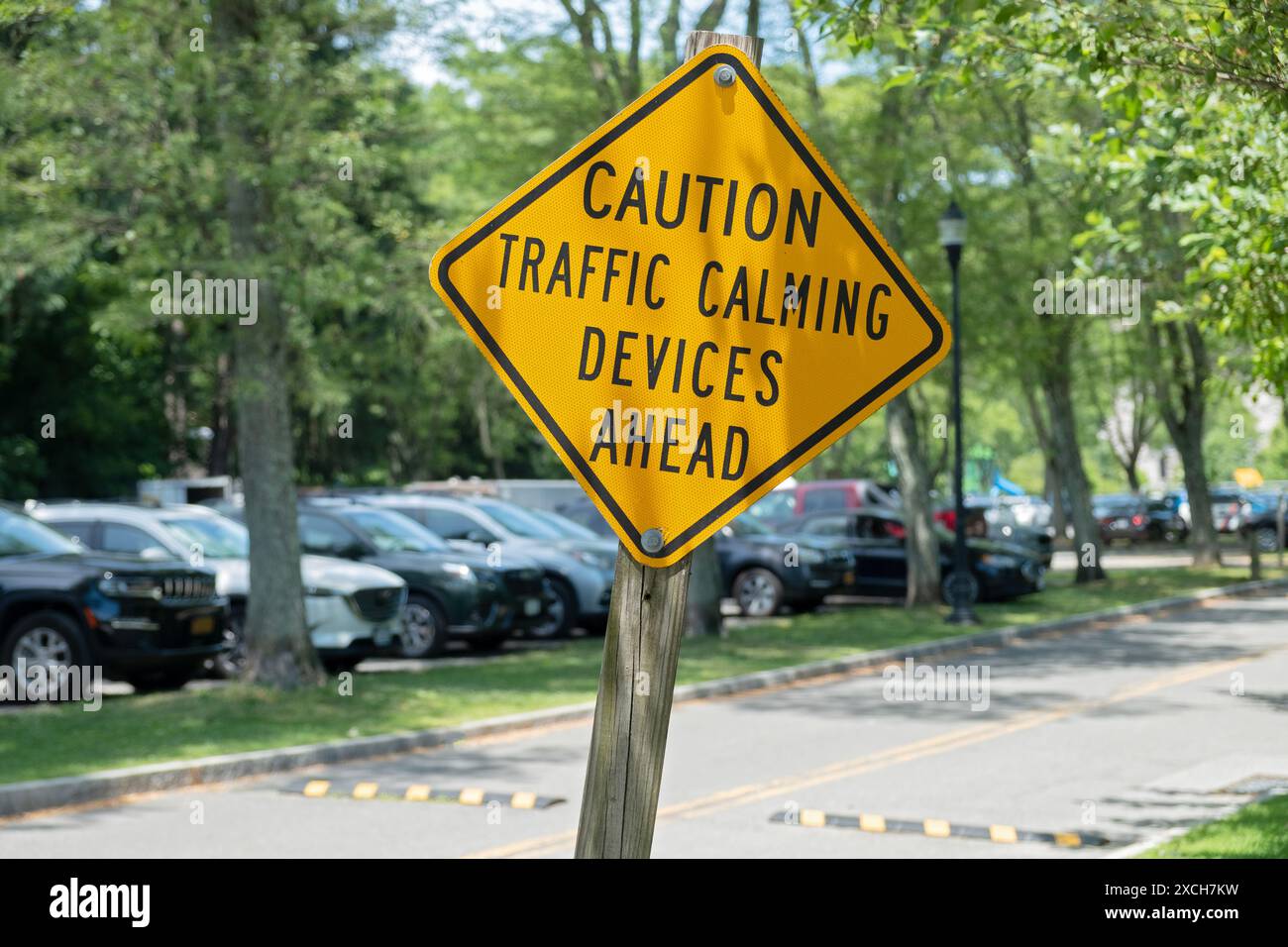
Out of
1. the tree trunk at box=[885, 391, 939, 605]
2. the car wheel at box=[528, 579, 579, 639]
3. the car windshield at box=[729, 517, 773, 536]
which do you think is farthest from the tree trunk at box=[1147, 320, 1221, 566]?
the car wheel at box=[528, 579, 579, 639]

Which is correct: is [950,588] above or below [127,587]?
below

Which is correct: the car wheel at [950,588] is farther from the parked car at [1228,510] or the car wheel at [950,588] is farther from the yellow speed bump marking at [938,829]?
the parked car at [1228,510]

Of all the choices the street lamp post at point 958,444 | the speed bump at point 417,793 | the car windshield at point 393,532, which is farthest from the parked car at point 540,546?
A: the speed bump at point 417,793

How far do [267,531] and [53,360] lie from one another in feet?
89.3

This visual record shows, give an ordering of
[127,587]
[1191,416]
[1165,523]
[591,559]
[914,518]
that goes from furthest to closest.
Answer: [1165,523] < [1191,416] < [914,518] < [591,559] < [127,587]

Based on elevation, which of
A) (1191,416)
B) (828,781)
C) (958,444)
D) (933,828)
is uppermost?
(1191,416)

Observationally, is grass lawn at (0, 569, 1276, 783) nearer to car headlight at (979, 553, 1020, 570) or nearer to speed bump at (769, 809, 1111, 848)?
car headlight at (979, 553, 1020, 570)

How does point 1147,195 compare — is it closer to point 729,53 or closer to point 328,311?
point 729,53

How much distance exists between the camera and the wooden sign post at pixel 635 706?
11.4 ft

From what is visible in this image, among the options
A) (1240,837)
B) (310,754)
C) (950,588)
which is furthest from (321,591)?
(950,588)

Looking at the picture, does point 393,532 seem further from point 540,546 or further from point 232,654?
point 232,654

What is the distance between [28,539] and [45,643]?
1216 mm

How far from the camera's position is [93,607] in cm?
1484
